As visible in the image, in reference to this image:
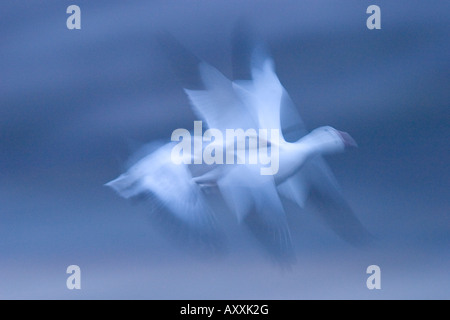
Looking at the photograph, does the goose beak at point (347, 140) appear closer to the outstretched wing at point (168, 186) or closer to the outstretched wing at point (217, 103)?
the outstretched wing at point (217, 103)

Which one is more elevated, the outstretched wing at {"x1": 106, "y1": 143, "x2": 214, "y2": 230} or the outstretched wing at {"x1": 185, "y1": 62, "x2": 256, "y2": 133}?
the outstretched wing at {"x1": 185, "y1": 62, "x2": 256, "y2": 133}

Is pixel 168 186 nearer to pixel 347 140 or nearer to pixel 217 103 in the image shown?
pixel 217 103

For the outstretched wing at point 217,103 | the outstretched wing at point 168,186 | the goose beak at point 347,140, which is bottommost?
the outstretched wing at point 168,186

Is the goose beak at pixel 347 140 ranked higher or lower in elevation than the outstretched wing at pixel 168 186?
higher

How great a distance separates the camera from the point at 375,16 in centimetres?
477

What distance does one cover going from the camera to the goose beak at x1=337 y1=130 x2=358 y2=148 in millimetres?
4766

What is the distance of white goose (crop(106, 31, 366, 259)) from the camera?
476cm

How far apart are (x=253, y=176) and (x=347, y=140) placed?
248 mm

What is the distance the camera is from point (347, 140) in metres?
4.77

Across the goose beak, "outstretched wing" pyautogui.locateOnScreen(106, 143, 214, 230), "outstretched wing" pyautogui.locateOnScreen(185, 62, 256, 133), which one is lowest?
"outstretched wing" pyautogui.locateOnScreen(106, 143, 214, 230)

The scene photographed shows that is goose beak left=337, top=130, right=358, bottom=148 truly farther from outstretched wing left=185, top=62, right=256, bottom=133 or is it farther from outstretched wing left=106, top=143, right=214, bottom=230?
outstretched wing left=106, top=143, right=214, bottom=230

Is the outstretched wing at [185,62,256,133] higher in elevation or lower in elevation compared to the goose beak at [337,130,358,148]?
higher

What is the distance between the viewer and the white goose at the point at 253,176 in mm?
4758
